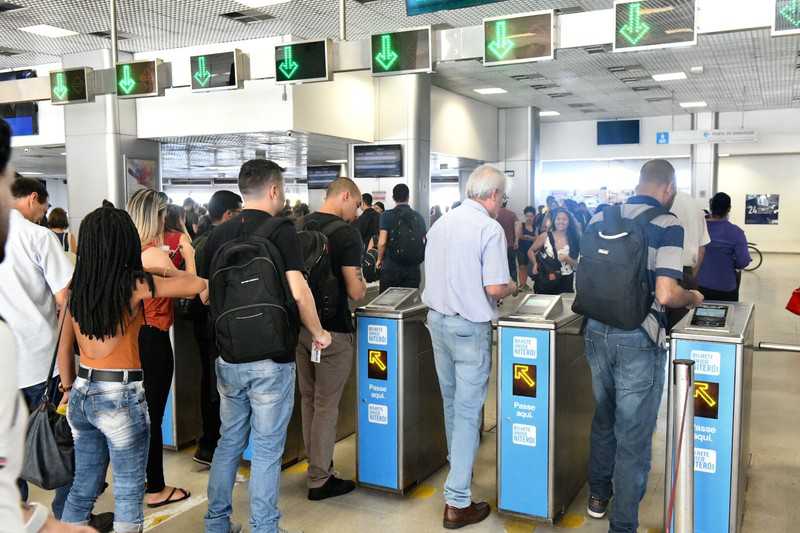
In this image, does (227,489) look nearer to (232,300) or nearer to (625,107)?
(232,300)

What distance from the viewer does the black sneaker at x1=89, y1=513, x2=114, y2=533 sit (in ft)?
10.6

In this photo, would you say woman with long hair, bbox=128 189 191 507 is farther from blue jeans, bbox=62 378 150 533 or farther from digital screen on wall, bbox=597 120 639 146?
digital screen on wall, bbox=597 120 639 146

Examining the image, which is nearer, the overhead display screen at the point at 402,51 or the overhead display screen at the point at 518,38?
the overhead display screen at the point at 518,38

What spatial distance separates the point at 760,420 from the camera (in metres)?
4.79

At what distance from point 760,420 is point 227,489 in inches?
144

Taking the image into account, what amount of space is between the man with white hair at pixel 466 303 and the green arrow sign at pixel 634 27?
8.79 feet

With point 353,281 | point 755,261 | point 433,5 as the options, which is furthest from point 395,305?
point 755,261

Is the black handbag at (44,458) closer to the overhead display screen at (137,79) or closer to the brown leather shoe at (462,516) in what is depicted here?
the brown leather shoe at (462,516)

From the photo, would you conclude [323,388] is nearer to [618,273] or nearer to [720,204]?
[618,273]

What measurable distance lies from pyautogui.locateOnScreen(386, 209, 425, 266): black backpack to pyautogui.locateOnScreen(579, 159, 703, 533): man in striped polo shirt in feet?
12.2

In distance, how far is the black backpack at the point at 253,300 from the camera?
267 cm

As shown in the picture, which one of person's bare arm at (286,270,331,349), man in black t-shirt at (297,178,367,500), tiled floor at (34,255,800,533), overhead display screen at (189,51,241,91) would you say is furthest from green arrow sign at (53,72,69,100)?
person's bare arm at (286,270,331,349)

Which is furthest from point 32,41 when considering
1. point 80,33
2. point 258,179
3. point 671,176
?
point 671,176

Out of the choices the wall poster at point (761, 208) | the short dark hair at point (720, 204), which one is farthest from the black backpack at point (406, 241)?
the wall poster at point (761, 208)
